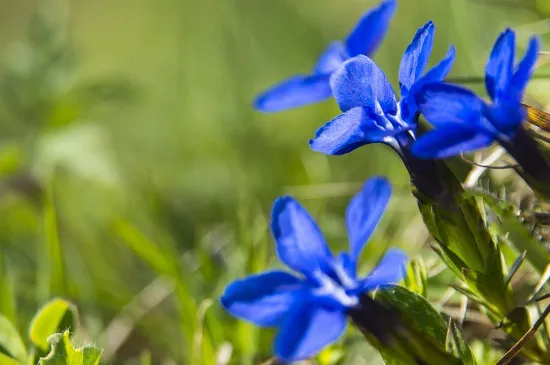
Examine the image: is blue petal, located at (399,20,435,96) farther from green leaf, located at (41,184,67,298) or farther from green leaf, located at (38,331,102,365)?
green leaf, located at (41,184,67,298)

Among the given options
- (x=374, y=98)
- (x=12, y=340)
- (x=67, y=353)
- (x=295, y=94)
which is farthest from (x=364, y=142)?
(x=12, y=340)

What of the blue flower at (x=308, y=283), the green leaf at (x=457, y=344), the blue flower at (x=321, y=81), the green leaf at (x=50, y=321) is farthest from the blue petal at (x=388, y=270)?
the green leaf at (x=50, y=321)

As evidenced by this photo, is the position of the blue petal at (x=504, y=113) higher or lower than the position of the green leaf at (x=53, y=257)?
higher

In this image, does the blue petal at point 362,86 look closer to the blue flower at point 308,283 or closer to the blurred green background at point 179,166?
the blue flower at point 308,283

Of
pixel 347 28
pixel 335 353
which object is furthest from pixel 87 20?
pixel 335 353

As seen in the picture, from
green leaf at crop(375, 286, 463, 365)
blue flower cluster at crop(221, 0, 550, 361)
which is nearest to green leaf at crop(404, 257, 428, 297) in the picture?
green leaf at crop(375, 286, 463, 365)

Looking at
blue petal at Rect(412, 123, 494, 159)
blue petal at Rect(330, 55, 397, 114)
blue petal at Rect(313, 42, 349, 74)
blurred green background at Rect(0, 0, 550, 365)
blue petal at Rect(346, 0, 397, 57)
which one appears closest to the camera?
blue petal at Rect(412, 123, 494, 159)
